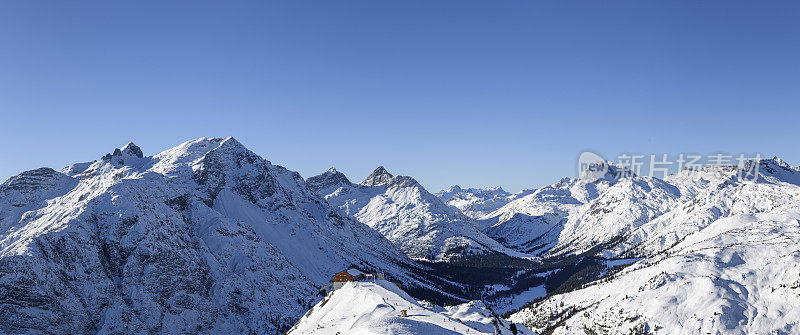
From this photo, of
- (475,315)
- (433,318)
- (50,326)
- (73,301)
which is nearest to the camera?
(433,318)

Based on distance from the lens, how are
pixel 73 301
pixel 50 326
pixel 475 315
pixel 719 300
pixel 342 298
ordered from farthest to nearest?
1. pixel 719 300
2. pixel 73 301
3. pixel 50 326
4. pixel 342 298
5. pixel 475 315

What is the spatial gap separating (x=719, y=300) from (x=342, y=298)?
16112cm

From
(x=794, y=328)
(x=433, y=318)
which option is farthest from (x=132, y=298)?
(x=794, y=328)

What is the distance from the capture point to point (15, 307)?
169125mm

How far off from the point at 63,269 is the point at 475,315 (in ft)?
557

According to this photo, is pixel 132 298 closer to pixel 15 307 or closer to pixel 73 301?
pixel 73 301

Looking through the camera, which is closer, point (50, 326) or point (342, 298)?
point (342, 298)

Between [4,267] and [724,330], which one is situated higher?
[4,267]

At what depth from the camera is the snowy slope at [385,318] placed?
328 feet

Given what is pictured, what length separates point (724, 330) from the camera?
183875 millimetres

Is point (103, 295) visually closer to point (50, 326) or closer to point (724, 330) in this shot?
point (50, 326)

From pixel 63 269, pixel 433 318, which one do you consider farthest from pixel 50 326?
pixel 433 318

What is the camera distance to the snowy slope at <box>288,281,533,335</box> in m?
99.9

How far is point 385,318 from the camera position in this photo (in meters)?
104
